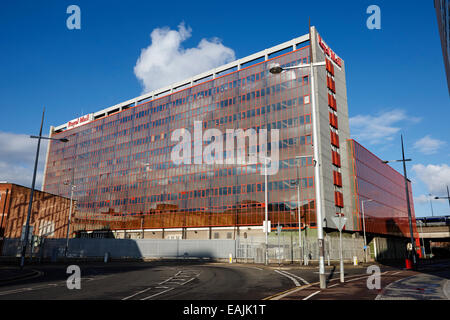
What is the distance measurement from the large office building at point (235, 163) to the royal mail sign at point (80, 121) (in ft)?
23.3

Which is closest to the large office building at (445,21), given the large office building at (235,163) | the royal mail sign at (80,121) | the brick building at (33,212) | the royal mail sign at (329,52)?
the large office building at (235,163)

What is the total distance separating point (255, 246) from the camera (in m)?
47.6

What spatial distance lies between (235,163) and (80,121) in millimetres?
61962

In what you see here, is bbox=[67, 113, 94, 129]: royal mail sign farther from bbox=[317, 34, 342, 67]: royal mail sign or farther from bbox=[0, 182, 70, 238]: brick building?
bbox=[317, 34, 342, 67]: royal mail sign

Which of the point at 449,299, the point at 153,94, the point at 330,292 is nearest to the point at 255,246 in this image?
the point at 330,292

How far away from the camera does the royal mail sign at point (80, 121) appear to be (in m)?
103

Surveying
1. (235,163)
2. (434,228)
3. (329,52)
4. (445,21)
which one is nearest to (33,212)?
(235,163)

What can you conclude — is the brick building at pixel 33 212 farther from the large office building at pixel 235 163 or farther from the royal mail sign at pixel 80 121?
the royal mail sign at pixel 80 121

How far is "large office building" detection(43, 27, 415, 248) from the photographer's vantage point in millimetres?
60844

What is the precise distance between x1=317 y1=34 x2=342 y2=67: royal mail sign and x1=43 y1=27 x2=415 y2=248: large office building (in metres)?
0.23

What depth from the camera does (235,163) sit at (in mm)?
66688

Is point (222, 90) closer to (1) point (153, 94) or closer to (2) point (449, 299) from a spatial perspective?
(1) point (153, 94)
